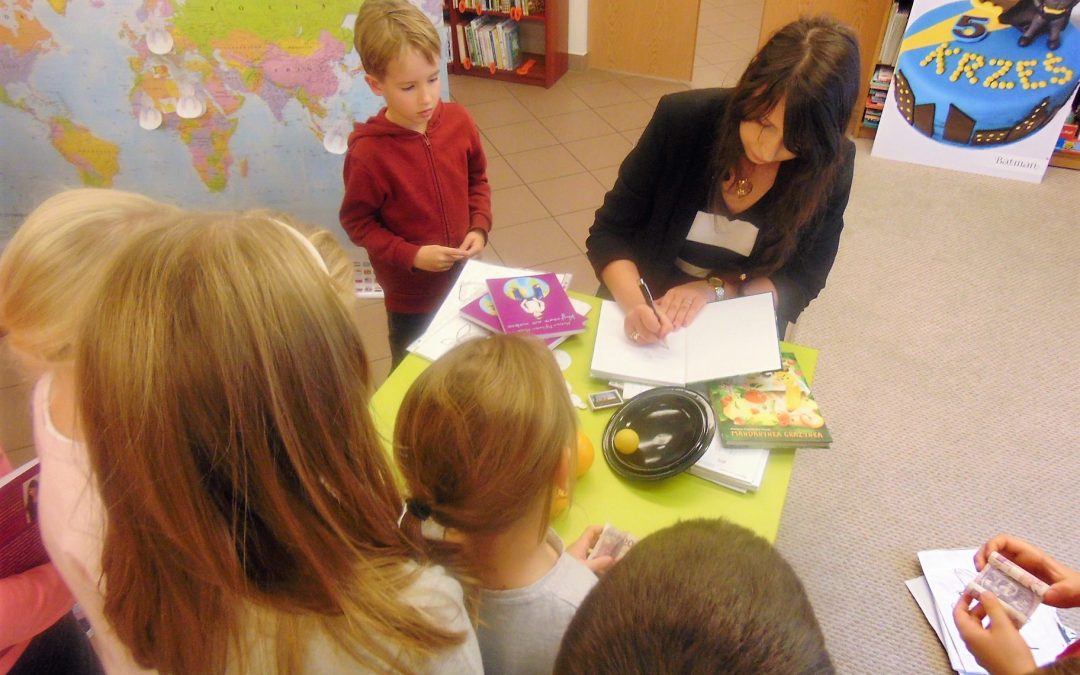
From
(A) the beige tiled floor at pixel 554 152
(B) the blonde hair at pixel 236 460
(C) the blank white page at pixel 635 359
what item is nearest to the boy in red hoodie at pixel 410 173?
(C) the blank white page at pixel 635 359

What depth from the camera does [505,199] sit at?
3.51 m

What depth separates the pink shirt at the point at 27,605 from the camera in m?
1.04

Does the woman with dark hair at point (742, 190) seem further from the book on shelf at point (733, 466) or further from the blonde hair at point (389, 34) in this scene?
the blonde hair at point (389, 34)

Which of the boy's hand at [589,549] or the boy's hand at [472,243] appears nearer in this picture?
the boy's hand at [589,549]

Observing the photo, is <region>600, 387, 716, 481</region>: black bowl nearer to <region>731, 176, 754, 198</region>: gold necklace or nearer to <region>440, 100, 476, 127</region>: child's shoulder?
<region>731, 176, 754, 198</region>: gold necklace

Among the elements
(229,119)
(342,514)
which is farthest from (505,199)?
(342,514)

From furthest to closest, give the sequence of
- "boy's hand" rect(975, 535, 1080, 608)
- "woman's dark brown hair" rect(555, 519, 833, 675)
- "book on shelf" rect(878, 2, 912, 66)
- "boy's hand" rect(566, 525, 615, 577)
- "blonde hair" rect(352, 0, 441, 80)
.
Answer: "book on shelf" rect(878, 2, 912, 66) < "blonde hair" rect(352, 0, 441, 80) < "boy's hand" rect(975, 535, 1080, 608) < "boy's hand" rect(566, 525, 615, 577) < "woman's dark brown hair" rect(555, 519, 833, 675)

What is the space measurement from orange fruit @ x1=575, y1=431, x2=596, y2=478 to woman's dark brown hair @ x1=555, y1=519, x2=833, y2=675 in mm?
563

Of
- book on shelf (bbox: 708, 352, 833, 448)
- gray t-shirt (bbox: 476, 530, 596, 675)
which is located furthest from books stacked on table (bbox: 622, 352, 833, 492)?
gray t-shirt (bbox: 476, 530, 596, 675)

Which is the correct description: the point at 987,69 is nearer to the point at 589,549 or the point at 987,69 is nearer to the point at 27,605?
the point at 589,549

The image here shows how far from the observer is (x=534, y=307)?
155 centimetres

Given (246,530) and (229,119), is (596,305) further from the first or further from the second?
(229,119)

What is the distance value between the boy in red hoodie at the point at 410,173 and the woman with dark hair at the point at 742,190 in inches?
15.7

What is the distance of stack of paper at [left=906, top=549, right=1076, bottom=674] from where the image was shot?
1710 mm
